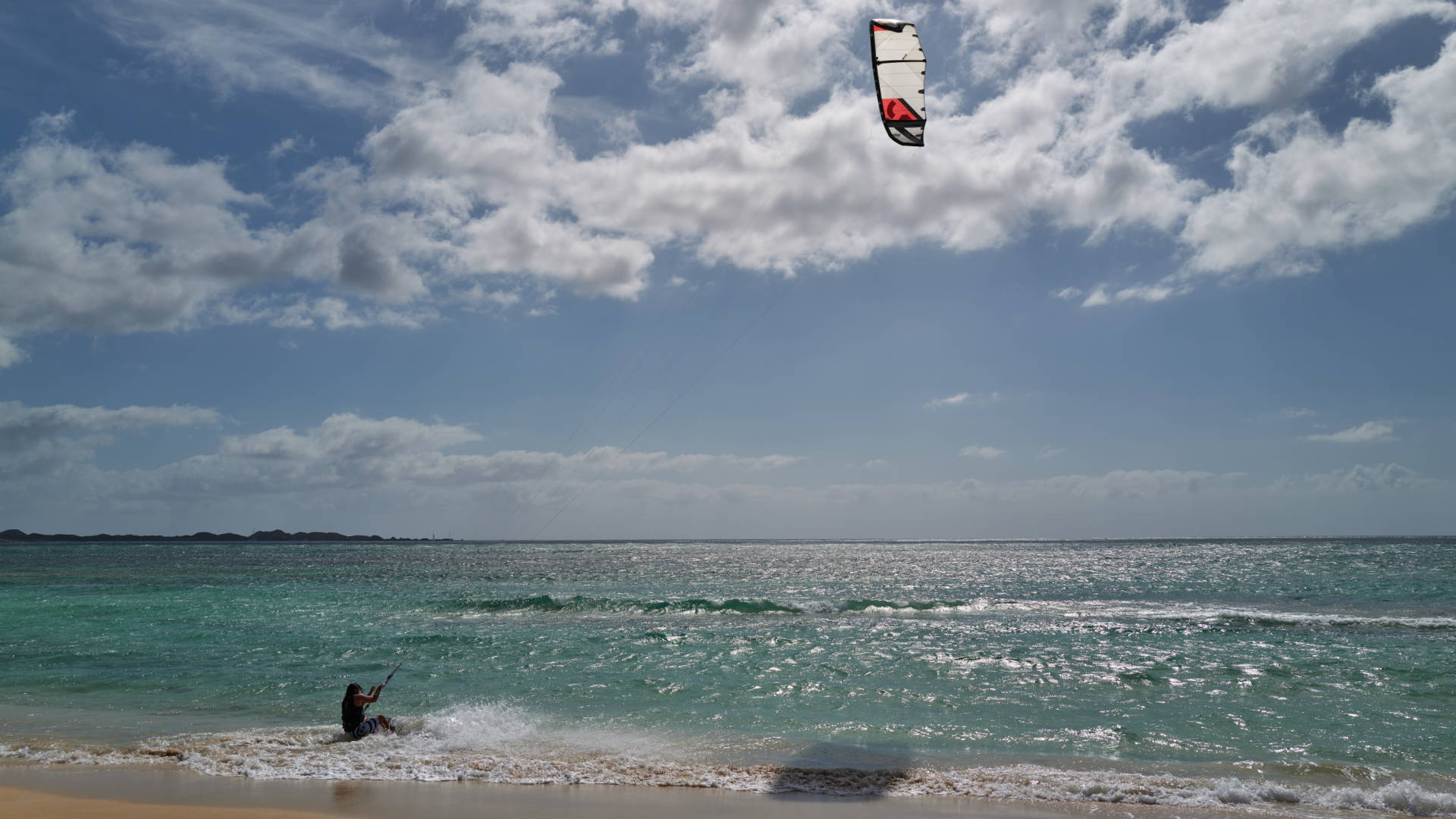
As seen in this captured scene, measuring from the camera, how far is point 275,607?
29.6 meters

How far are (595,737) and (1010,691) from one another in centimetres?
668

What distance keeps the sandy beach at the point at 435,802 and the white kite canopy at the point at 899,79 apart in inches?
331

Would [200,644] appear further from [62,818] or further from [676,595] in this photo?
[676,595]

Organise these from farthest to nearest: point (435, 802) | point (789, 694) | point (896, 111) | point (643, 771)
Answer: point (789, 694) → point (896, 111) → point (643, 771) → point (435, 802)

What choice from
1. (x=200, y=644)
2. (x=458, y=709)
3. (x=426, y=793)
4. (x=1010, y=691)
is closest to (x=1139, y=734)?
(x=1010, y=691)

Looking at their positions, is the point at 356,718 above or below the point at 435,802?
above

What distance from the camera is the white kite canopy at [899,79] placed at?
11.9m

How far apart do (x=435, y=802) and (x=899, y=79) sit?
35.3 feet

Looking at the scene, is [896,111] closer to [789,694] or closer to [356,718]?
[789,694]

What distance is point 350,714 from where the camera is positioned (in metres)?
10.6

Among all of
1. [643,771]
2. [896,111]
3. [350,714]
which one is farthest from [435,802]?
[896,111]

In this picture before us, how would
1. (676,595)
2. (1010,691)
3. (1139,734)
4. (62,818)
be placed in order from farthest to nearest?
(676,595) < (1010,691) < (1139,734) < (62,818)

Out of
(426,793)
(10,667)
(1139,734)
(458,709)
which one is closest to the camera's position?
(426,793)

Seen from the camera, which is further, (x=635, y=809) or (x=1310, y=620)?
(x=1310, y=620)
